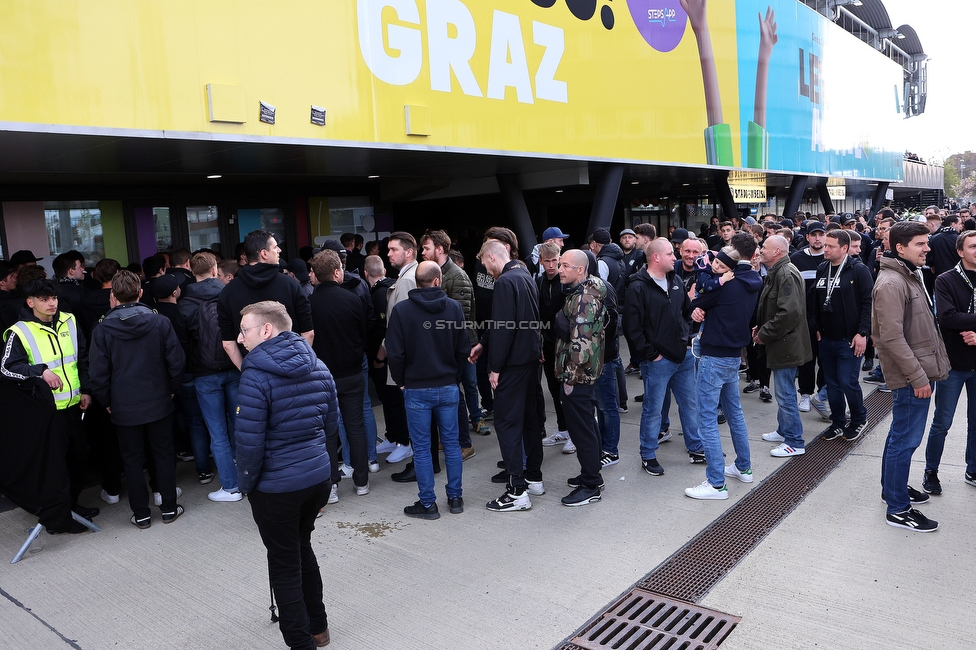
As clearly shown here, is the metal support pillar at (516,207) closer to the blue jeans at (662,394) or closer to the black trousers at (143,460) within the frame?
the blue jeans at (662,394)

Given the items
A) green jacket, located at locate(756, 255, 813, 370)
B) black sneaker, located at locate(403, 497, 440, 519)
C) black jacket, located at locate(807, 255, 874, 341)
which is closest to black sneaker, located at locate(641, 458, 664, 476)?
green jacket, located at locate(756, 255, 813, 370)

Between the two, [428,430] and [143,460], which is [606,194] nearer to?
[428,430]

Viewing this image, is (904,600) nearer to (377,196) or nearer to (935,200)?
(377,196)

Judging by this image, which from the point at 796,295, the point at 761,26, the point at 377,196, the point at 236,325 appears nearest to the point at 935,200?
the point at 761,26

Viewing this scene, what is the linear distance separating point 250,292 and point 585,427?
8.83ft

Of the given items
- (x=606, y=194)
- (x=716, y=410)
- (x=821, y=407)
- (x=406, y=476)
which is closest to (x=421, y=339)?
(x=406, y=476)

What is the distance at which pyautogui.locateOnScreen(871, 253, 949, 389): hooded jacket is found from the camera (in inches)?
176

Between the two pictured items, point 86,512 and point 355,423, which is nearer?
point 86,512

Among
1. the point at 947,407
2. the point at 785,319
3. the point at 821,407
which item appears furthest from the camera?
the point at 821,407

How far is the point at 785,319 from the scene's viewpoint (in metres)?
6.00

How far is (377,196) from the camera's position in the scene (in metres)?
13.1

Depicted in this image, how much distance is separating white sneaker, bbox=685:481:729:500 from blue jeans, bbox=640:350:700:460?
61 cm

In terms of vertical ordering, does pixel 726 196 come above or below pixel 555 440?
above

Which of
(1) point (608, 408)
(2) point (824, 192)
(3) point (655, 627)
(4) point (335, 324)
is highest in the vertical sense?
(2) point (824, 192)
